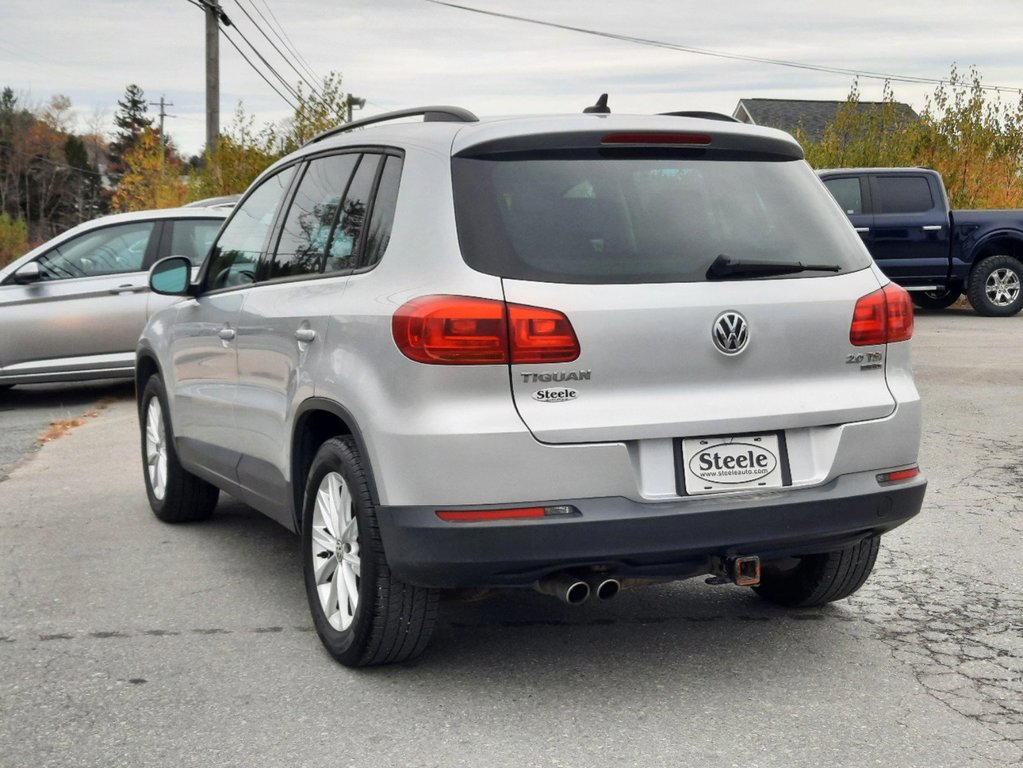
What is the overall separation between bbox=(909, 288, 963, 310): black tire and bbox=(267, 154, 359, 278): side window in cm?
1609

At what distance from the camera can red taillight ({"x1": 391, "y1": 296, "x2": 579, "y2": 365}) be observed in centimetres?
385

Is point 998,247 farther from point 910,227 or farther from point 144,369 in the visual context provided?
point 144,369

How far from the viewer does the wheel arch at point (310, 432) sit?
4398mm

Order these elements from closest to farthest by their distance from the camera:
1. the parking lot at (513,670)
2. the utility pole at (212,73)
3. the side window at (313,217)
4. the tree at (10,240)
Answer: the parking lot at (513,670)
the side window at (313,217)
the utility pole at (212,73)
the tree at (10,240)

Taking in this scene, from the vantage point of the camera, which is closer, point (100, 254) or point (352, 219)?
Result: point (352, 219)

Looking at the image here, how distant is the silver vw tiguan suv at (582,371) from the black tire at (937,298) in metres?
16.4

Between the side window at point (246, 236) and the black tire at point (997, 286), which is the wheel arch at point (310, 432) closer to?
the side window at point (246, 236)

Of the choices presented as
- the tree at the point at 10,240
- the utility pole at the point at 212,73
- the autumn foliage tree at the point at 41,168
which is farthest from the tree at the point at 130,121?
the utility pole at the point at 212,73

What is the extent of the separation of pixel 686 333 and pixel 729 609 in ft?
5.21

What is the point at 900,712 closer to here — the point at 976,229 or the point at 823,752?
the point at 823,752

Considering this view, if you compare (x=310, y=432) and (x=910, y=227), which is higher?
(x=910, y=227)

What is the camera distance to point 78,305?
1195 cm

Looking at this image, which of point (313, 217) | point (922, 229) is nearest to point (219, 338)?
point (313, 217)

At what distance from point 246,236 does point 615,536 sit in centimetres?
265
